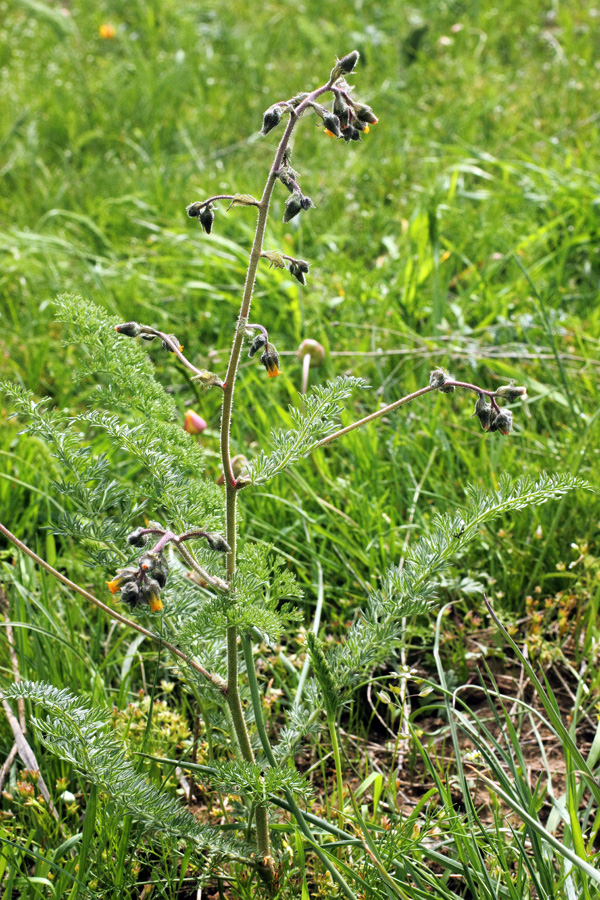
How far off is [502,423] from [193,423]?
117cm

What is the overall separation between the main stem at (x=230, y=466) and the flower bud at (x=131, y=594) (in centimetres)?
19

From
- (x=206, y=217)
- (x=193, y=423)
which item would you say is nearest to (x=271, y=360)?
(x=206, y=217)

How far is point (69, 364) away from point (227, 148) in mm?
2189

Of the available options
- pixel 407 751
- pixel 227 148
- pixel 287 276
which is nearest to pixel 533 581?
pixel 407 751

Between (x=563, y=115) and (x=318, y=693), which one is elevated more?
(x=563, y=115)

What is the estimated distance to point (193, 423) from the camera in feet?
7.63

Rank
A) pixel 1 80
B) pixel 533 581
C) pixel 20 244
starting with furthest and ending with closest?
1. pixel 1 80
2. pixel 20 244
3. pixel 533 581

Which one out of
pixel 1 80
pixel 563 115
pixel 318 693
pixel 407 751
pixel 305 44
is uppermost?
pixel 1 80

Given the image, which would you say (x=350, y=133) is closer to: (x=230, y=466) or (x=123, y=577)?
(x=230, y=466)

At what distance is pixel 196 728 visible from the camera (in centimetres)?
182

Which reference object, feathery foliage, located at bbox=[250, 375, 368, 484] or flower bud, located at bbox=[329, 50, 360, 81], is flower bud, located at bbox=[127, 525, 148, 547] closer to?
Answer: feathery foliage, located at bbox=[250, 375, 368, 484]

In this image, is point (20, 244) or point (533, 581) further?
point (20, 244)

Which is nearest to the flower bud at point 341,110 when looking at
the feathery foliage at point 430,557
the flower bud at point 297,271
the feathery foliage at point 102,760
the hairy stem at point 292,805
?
the flower bud at point 297,271

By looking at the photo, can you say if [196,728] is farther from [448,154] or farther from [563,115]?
[563,115]
